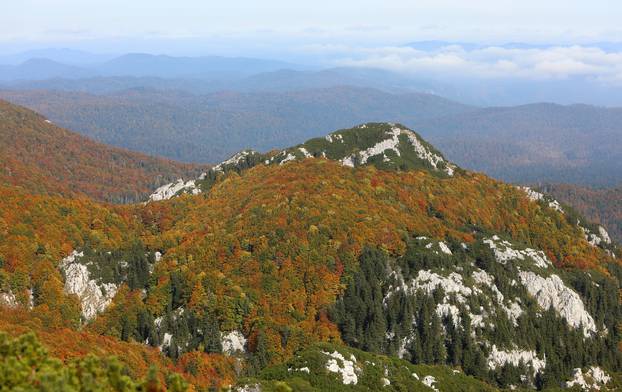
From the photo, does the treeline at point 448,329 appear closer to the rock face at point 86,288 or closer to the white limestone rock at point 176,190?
the rock face at point 86,288

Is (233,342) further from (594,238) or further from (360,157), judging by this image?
(594,238)

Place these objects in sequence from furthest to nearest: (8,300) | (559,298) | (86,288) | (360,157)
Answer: (360,157) → (559,298) → (86,288) → (8,300)

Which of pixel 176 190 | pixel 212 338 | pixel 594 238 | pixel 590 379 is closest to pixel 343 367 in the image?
pixel 212 338

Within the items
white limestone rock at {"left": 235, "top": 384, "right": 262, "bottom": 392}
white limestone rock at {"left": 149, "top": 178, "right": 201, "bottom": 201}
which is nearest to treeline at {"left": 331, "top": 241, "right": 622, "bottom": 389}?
white limestone rock at {"left": 235, "top": 384, "right": 262, "bottom": 392}

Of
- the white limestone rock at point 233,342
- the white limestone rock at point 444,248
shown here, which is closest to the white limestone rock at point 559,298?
the white limestone rock at point 444,248

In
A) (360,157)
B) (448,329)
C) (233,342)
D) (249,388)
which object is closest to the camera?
(249,388)

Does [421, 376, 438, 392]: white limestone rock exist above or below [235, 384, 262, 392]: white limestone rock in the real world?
below

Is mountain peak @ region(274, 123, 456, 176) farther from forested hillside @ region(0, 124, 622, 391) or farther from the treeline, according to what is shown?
the treeline

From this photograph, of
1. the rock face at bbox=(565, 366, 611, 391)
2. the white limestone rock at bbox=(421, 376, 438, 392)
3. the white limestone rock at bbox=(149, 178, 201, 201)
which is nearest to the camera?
the white limestone rock at bbox=(421, 376, 438, 392)
